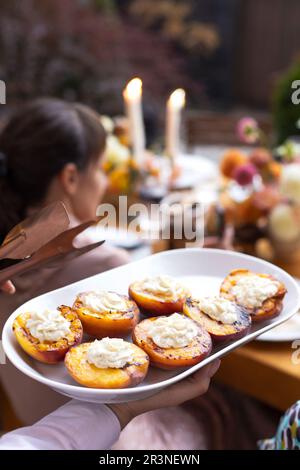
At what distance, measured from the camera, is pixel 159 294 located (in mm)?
764

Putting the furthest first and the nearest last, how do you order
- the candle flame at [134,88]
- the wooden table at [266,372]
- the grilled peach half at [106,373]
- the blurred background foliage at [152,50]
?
the blurred background foliage at [152,50] → the candle flame at [134,88] → the wooden table at [266,372] → the grilled peach half at [106,373]

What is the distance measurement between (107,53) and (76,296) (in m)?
3.83

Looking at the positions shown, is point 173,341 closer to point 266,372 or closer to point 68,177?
point 266,372

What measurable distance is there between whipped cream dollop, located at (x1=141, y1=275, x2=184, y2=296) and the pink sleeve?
0.17 meters

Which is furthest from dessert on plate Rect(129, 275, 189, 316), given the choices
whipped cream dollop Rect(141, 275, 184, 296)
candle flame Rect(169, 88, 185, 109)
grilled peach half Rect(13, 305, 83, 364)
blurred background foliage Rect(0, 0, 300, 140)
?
blurred background foliage Rect(0, 0, 300, 140)

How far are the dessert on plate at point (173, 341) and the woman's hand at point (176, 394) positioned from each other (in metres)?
0.04

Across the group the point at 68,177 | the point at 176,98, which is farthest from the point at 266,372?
the point at 176,98

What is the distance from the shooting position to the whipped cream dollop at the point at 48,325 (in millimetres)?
675

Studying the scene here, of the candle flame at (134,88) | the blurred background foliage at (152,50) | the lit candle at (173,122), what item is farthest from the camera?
the blurred background foliage at (152,50)

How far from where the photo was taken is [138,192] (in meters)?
1.71

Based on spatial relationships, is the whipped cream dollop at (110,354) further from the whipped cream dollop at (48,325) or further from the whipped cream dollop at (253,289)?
the whipped cream dollop at (253,289)

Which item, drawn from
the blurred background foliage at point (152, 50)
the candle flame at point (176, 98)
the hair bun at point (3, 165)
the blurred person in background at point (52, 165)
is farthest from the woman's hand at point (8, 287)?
the blurred background foliage at point (152, 50)

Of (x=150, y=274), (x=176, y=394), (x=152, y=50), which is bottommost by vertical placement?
(x=176, y=394)

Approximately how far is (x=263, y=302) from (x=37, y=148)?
76 cm
